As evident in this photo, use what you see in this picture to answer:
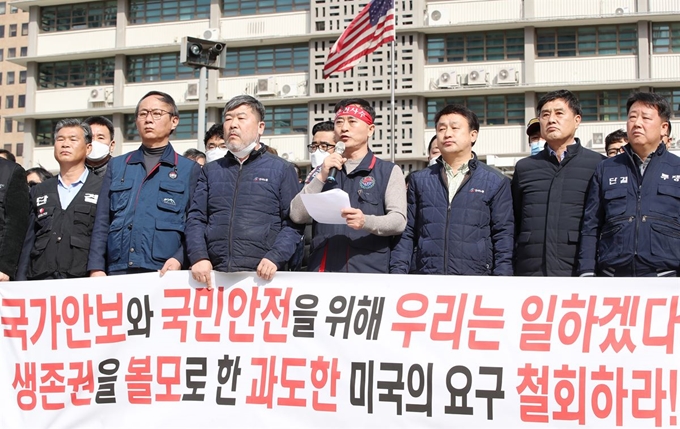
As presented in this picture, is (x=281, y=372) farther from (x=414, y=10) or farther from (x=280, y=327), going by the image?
(x=414, y=10)

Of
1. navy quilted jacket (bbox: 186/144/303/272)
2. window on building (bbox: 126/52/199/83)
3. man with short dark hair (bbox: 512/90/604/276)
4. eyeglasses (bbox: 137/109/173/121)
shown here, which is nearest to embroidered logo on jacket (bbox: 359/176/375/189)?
navy quilted jacket (bbox: 186/144/303/272)

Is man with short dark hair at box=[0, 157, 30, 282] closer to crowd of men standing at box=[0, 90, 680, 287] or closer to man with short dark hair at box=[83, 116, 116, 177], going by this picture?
crowd of men standing at box=[0, 90, 680, 287]

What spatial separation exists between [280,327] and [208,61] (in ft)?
22.9

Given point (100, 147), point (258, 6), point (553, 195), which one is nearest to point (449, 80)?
point (258, 6)

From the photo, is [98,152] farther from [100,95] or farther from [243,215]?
[100,95]

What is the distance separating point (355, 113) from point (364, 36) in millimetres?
11177

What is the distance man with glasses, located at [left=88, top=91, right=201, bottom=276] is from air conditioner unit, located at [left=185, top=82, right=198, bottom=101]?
73.5ft

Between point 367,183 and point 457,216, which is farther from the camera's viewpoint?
point 367,183

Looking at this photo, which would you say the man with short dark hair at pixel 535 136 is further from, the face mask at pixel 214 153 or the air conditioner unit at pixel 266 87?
the air conditioner unit at pixel 266 87

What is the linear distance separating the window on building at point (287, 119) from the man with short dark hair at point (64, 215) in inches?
844

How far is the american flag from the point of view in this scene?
48.5ft

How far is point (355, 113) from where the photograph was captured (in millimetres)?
4406

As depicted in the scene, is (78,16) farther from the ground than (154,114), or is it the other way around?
(78,16)

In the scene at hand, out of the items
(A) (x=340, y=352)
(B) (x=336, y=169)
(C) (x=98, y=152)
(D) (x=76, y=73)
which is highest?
(D) (x=76, y=73)
